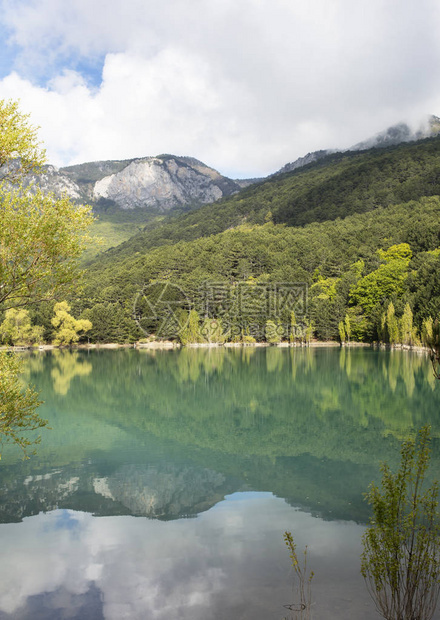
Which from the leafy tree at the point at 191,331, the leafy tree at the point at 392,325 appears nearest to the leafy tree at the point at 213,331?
the leafy tree at the point at 191,331

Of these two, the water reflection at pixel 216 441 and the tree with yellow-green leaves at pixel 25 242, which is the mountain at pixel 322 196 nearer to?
the water reflection at pixel 216 441

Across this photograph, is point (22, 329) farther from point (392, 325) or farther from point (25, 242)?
point (25, 242)

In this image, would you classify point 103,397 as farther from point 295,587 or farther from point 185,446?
point 295,587

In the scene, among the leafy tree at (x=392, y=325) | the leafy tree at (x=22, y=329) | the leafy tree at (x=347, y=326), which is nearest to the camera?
the leafy tree at (x=392, y=325)

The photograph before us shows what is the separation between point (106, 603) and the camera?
6.24 meters

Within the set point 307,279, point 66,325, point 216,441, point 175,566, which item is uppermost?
point 307,279

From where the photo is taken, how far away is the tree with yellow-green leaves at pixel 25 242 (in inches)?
322

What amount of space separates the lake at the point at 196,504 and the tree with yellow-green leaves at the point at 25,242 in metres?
2.37

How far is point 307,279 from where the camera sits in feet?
297

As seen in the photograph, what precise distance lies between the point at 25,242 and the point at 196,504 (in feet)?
21.5

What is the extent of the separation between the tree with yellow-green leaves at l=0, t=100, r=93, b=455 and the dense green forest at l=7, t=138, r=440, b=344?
4460 centimetres

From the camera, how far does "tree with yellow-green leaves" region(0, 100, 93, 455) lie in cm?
817

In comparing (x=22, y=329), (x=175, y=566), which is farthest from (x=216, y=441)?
(x=22, y=329)

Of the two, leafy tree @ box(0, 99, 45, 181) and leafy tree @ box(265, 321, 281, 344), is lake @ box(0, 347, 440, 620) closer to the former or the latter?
leafy tree @ box(0, 99, 45, 181)
